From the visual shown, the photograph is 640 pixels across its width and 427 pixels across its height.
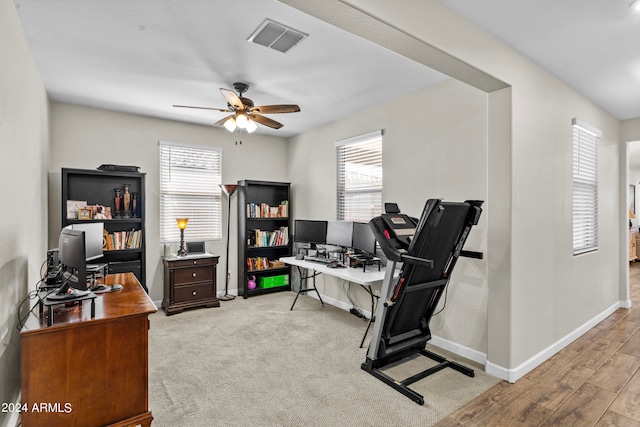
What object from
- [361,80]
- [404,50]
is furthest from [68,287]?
[361,80]

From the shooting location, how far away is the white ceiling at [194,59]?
228cm

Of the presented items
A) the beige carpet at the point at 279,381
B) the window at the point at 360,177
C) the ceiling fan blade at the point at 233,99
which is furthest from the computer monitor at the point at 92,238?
the window at the point at 360,177

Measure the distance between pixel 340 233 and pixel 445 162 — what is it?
65.2 inches

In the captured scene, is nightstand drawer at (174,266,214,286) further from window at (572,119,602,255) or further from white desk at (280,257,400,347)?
window at (572,119,602,255)

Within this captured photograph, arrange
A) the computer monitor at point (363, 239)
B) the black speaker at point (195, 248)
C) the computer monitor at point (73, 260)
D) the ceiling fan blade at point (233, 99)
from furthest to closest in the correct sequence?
the black speaker at point (195, 248), the computer monitor at point (363, 239), the ceiling fan blade at point (233, 99), the computer monitor at point (73, 260)

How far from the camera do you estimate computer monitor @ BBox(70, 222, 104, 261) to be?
125 inches

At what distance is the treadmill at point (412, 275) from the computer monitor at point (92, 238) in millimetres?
2736

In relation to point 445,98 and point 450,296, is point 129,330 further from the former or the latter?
point 445,98

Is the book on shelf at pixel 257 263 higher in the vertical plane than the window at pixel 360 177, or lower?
lower

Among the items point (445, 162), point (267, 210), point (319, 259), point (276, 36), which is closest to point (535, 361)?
point (445, 162)

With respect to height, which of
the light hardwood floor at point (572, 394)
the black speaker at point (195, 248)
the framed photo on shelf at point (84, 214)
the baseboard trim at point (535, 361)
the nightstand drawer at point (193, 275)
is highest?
the framed photo on shelf at point (84, 214)

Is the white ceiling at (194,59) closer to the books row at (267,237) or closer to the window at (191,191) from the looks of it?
the window at (191,191)

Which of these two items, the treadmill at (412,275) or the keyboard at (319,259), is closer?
the treadmill at (412,275)

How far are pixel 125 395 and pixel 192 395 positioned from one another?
2.03 feet
